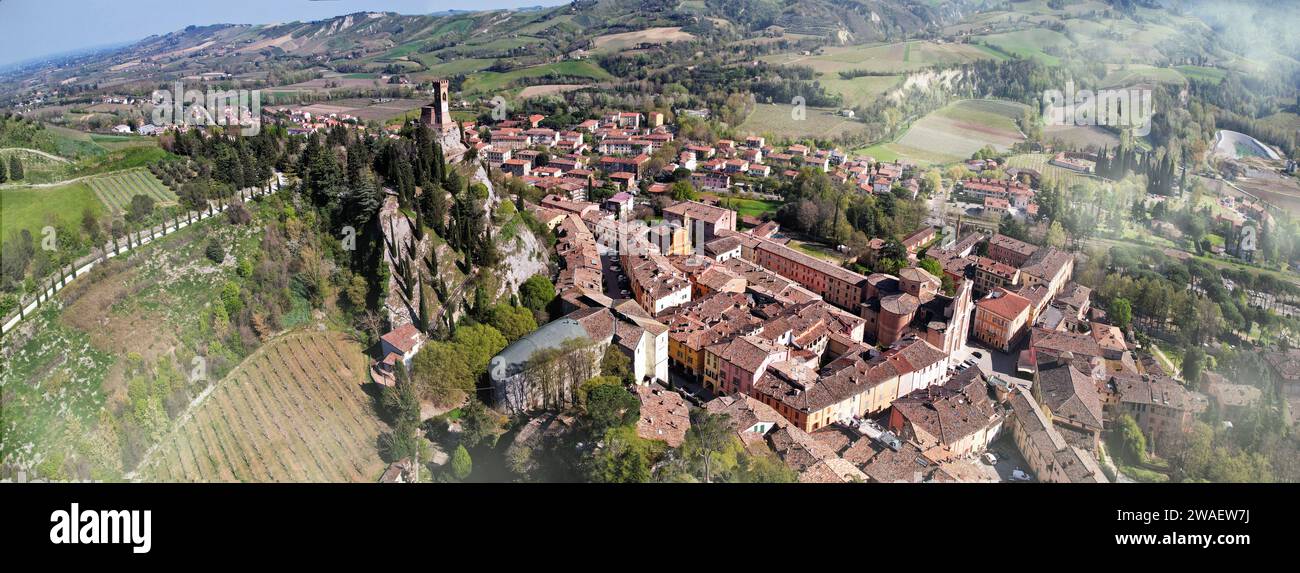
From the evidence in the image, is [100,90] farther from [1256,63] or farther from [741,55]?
[1256,63]

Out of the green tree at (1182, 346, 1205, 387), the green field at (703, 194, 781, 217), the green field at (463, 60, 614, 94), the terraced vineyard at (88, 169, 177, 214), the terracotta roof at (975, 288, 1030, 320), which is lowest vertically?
the green tree at (1182, 346, 1205, 387)

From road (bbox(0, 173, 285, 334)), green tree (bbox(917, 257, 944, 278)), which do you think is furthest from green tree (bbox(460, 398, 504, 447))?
green tree (bbox(917, 257, 944, 278))

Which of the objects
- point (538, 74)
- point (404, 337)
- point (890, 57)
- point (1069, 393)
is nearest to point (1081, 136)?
point (890, 57)

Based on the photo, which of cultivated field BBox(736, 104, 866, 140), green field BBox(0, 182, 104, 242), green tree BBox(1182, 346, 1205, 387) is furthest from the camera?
cultivated field BBox(736, 104, 866, 140)

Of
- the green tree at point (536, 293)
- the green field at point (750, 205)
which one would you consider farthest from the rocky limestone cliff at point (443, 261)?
the green field at point (750, 205)

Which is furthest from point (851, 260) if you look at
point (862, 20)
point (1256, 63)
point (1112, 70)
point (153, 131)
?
point (862, 20)

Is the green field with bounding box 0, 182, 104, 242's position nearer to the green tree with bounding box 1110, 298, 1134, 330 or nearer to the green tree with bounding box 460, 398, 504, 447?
the green tree with bounding box 460, 398, 504, 447
